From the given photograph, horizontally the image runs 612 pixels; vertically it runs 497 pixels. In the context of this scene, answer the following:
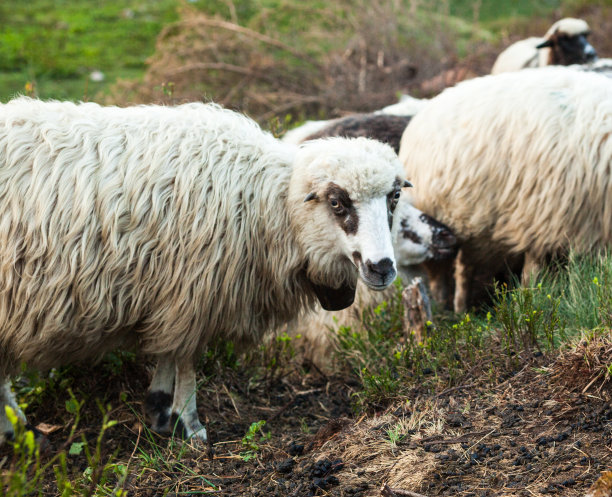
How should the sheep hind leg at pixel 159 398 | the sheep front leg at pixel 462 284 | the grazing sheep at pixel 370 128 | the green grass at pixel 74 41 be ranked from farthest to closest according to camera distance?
1. the green grass at pixel 74 41
2. the grazing sheep at pixel 370 128
3. the sheep front leg at pixel 462 284
4. the sheep hind leg at pixel 159 398

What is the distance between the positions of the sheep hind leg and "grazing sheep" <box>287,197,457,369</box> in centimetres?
131

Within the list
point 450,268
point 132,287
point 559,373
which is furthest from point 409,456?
point 450,268

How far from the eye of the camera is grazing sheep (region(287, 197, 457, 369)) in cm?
498

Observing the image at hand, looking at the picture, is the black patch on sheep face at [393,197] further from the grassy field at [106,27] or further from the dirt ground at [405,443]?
the grassy field at [106,27]

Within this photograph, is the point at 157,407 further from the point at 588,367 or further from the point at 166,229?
the point at 588,367

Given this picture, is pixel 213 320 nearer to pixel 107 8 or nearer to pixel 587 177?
pixel 587 177

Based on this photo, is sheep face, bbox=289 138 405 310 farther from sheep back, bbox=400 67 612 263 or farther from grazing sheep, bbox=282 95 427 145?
grazing sheep, bbox=282 95 427 145

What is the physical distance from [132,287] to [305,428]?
116 centimetres

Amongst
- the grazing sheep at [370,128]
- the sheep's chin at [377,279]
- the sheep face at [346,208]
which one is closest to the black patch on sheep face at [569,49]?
the grazing sheep at [370,128]

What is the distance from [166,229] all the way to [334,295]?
35.6 inches

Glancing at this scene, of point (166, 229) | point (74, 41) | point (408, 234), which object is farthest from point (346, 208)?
point (74, 41)

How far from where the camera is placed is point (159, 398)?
3.79m

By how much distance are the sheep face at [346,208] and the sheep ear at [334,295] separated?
65 millimetres

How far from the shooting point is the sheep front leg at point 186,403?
3.69 metres
